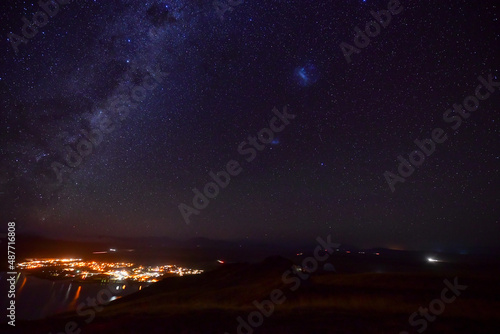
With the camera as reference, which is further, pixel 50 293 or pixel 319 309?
pixel 50 293

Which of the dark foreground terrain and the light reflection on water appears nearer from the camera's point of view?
the dark foreground terrain

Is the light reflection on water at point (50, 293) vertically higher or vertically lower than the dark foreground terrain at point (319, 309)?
higher

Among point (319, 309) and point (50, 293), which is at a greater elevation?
point (50, 293)

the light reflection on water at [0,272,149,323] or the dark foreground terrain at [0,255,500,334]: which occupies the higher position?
the light reflection on water at [0,272,149,323]

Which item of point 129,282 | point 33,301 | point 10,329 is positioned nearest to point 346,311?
point 10,329

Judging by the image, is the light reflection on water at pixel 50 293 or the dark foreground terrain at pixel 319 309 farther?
the light reflection on water at pixel 50 293

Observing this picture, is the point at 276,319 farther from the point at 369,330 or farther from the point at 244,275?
the point at 244,275

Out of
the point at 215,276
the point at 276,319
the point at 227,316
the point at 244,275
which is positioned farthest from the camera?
the point at 215,276

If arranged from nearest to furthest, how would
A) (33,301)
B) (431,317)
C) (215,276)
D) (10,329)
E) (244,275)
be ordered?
(431,317) < (10,329) < (244,275) < (215,276) < (33,301)
